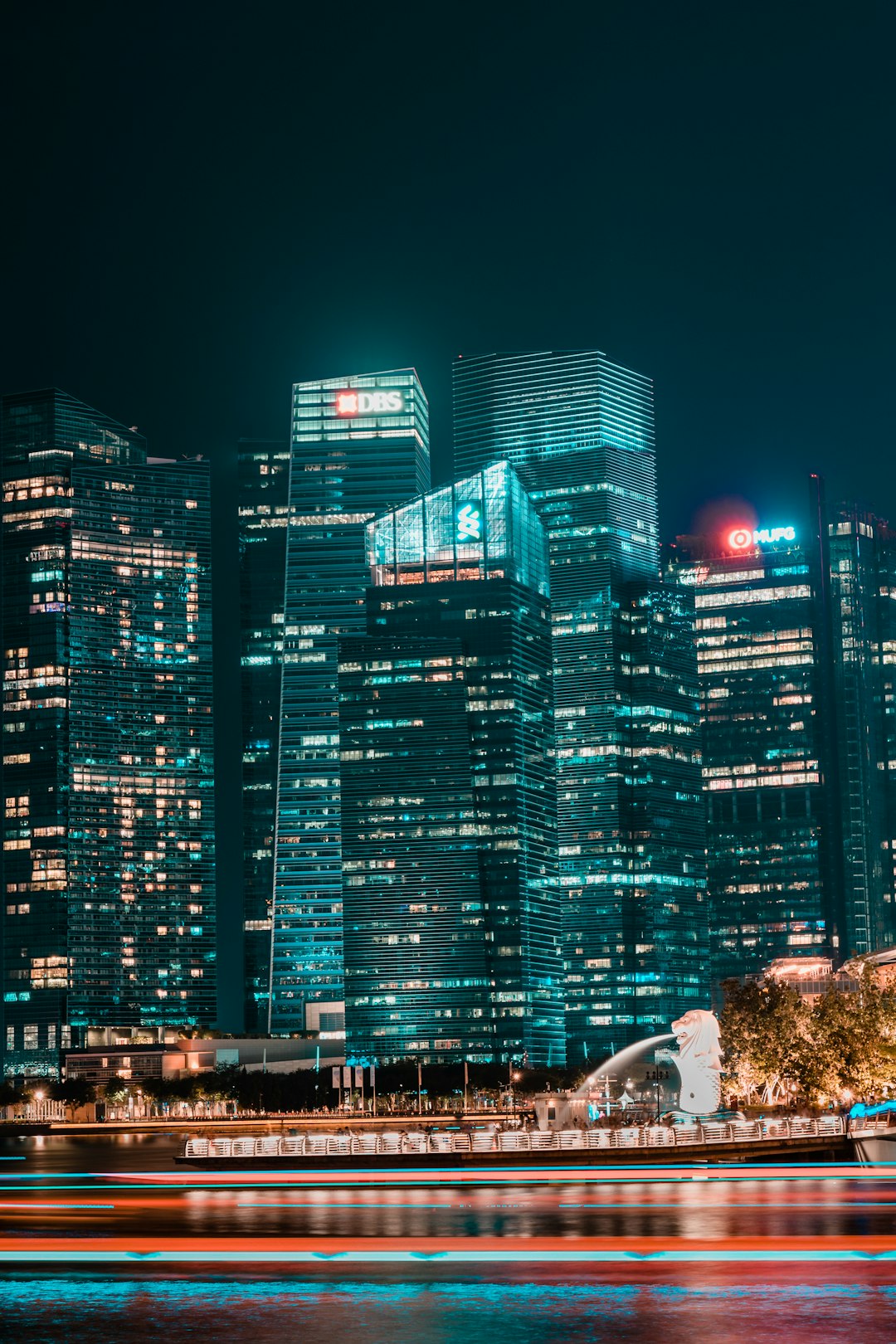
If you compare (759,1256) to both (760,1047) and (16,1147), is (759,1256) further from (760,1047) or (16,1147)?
(16,1147)

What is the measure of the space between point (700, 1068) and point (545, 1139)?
11.5 metres

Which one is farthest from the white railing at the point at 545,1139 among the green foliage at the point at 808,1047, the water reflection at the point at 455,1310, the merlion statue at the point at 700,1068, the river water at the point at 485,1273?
the water reflection at the point at 455,1310

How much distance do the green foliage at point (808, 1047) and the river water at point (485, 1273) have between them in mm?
37141

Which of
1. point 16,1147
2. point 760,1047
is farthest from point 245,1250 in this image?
point 16,1147

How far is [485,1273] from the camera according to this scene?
127 ft

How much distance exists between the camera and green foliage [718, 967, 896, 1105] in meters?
102

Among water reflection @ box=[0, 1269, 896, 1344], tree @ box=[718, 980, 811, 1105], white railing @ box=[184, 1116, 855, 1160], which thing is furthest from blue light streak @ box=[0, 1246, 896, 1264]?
tree @ box=[718, 980, 811, 1105]

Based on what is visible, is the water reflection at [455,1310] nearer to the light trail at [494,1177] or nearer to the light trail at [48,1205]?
the light trail at [48,1205]

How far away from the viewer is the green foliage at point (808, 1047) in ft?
333

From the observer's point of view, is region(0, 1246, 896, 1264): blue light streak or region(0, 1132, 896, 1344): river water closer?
region(0, 1132, 896, 1344): river water

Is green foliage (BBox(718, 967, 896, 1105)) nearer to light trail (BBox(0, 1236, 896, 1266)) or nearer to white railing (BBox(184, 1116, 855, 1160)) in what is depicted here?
white railing (BBox(184, 1116, 855, 1160))

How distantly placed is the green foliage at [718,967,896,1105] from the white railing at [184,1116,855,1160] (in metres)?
16.5

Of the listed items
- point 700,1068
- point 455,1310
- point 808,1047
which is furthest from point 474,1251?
point 808,1047

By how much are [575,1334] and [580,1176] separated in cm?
3850
